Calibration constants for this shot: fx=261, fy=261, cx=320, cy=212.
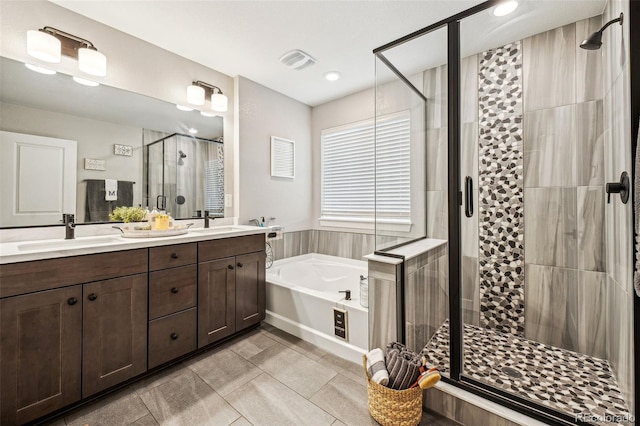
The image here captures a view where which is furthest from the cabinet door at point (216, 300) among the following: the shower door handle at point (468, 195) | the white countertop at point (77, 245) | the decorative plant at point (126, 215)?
the shower door handle at point (468, 195)

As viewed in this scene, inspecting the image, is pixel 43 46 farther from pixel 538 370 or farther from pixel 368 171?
pixel 538 370

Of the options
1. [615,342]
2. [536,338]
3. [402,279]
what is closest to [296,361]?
[402,279]

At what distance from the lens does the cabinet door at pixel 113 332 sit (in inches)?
59.4

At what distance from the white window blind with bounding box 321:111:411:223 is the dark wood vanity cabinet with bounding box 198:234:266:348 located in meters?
1.23

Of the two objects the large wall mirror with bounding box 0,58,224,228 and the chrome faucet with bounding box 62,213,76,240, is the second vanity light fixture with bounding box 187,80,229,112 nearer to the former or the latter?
the large wall mirror with bounding box 0,58,224,228

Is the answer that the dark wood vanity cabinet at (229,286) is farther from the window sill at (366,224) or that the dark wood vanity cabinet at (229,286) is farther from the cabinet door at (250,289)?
the window sill at (366,224)

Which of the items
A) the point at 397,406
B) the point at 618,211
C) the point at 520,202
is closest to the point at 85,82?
the point at 397,406

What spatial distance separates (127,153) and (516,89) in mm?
2993

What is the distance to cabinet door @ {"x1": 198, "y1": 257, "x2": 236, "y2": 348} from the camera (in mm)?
2059

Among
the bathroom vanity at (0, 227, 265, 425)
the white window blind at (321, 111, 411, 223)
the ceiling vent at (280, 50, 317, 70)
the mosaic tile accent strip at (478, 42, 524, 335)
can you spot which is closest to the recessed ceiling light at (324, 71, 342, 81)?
the ceiling vent at (280, 50, 317, 70)

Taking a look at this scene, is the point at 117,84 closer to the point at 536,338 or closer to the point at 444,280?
the point at 444,280

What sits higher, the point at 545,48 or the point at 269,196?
the point at 545,48

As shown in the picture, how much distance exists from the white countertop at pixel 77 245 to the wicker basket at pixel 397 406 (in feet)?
5.24

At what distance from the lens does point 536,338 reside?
1.83m
